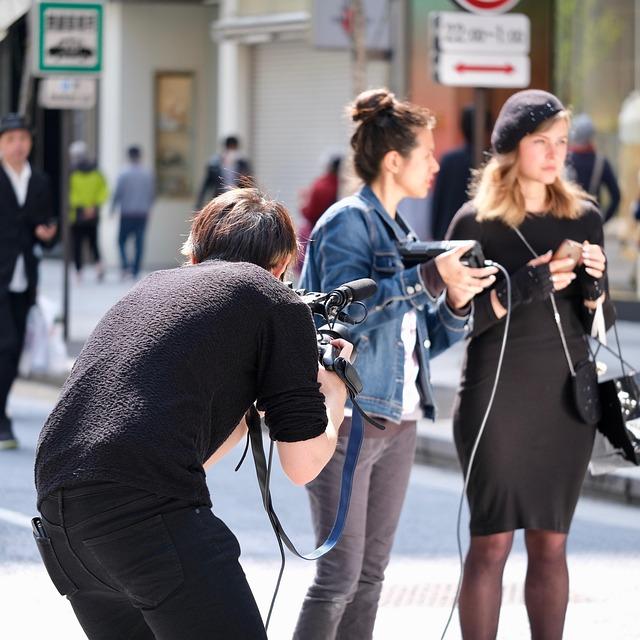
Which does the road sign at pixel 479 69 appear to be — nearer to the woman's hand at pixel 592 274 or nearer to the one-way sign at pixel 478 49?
the one-way sign at pixel 478 49

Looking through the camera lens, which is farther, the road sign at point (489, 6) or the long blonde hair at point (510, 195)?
the road sign at point (489, 6)

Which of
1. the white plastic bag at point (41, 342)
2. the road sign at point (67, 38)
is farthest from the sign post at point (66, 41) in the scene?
the white plastic bag at point (41, 342)

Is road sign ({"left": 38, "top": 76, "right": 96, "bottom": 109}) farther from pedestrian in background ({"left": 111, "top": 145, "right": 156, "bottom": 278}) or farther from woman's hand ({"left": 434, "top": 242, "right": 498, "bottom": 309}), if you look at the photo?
woman's hand ({"left": 434, "top": 242, "right": 498, "bottom": 309})

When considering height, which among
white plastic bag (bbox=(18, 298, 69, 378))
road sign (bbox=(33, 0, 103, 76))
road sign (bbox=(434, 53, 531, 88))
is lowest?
white plastic bag (bbox=(18, 298, 69, 378))

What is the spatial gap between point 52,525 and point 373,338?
1.61 metres

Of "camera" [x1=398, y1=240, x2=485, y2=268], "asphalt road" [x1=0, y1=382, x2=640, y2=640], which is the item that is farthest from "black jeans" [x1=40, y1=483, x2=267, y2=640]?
"asphalt road" [x1=0, y1=382, x2=640, y2=640]

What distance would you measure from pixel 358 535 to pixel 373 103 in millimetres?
1272

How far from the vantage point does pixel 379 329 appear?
14.7 ft

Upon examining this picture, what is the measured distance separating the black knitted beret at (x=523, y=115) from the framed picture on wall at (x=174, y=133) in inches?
810

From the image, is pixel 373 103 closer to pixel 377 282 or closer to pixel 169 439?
pixel 377 282

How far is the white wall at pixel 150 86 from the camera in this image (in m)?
24.7

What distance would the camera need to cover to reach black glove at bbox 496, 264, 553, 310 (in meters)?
4.60

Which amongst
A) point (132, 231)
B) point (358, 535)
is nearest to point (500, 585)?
point (358, 535)

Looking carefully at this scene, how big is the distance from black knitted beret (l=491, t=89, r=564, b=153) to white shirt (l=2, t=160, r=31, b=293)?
5355 mm
